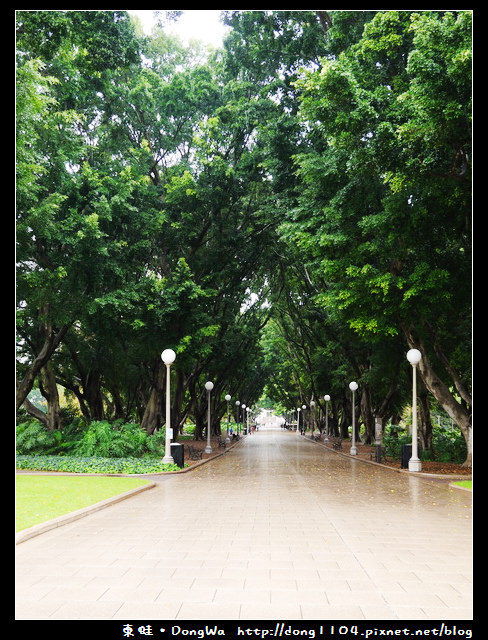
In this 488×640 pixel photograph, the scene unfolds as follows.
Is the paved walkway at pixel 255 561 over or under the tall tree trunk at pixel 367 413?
over

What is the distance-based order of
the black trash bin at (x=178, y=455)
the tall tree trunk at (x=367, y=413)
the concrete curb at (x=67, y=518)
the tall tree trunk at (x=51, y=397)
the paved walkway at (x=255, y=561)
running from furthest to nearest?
1. the tall tree trunk at (x=367, y=413)
2. the tall tree trunk at (x=51, y=397)
3. the black trash bin at (x=178, y=455)
4. the concrete curb at (x=67, y=518)
5. the paved walkway at (x=255, y=561)

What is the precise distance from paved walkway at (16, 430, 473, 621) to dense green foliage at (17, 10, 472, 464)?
26.7 feet

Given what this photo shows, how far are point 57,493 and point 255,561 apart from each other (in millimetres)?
7217

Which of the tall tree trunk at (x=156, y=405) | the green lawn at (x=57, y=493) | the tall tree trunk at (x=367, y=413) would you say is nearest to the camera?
the green lawn at (x=57, y=493)

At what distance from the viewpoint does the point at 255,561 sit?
7.14 m

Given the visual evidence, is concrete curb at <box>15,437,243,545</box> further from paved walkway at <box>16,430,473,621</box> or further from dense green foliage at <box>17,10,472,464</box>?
dense green foliage at <box>17,10,472,464</box>

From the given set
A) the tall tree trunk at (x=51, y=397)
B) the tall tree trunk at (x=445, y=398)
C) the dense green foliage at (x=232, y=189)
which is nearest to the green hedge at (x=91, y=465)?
the dense green foliage at (x=232, y=189)

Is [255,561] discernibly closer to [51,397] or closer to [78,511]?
[78,511]

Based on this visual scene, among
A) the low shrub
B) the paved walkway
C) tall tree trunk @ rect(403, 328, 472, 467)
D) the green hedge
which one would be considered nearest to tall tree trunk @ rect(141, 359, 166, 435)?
the low shrub

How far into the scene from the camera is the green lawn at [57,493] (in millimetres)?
10008

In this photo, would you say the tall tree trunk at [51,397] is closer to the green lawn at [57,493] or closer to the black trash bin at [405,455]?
the green lawn at [57,493]

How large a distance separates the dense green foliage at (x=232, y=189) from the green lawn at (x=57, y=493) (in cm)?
577

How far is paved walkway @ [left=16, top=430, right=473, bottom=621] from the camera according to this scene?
520 cm

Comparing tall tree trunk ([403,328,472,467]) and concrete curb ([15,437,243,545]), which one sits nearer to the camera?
concrete curb ([15,437,243,545])
